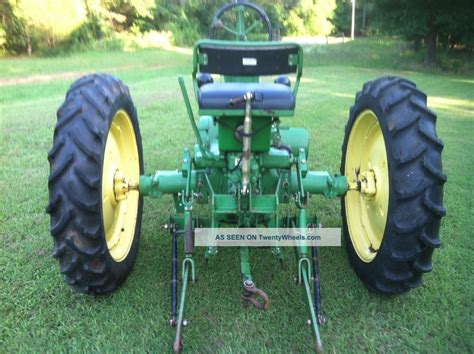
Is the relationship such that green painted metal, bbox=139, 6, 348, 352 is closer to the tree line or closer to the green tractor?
the green tractor

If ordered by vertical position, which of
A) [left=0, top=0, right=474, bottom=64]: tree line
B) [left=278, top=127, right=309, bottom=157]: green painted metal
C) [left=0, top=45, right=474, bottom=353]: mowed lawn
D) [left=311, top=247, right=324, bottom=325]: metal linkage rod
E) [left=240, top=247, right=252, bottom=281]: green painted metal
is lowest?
[left=0, top=45, right=474, bottom=353]: mowed lawn

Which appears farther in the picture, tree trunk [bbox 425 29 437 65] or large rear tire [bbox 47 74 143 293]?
tree trunk [bbox 425 29 437 65]

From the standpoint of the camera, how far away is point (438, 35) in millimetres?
18109

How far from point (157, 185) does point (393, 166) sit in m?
1.28

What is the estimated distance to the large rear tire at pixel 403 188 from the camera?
232cm

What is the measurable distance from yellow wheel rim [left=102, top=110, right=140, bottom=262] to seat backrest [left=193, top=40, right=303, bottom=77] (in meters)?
0.76

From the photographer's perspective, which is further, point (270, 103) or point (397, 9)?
point (397, 9)

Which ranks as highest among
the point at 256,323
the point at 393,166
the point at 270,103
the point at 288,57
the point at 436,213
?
the point at 288,57

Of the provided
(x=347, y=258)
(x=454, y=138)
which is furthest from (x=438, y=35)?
(x=347, y=258)

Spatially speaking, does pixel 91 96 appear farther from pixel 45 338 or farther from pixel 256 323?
pixel 256 323

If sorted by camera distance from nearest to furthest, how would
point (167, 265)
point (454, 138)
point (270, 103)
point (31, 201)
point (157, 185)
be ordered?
point (270, 103) < point (157, 185) < point (167, 265) < point (31, 201) < point (454, 138)

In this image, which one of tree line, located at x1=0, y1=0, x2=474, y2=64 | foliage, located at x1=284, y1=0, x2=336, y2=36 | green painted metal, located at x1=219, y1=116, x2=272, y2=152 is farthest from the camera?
foliage, located at x1=284, y1=0, x2=336, y2=36

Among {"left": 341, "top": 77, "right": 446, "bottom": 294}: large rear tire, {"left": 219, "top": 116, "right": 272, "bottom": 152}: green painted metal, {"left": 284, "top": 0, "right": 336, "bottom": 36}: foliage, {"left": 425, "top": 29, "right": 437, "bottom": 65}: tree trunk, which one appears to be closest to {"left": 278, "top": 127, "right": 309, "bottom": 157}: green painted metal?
{"left": 341, "top": 77, "right": 446, "bottom": 294}: large rear tire

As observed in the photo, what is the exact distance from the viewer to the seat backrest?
86.5 inches
